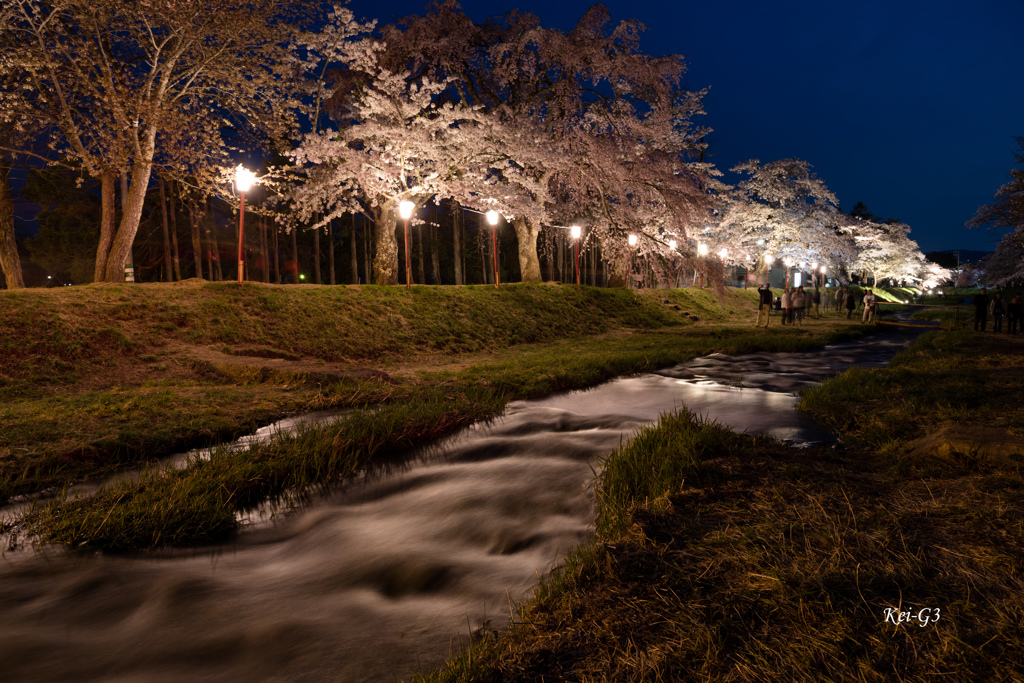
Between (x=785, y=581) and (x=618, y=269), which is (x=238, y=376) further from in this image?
(x=618, y=269)

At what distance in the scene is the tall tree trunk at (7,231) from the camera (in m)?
16.7

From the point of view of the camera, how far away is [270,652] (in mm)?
3119

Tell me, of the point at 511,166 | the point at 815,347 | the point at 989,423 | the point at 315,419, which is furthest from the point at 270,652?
the point at 511,166

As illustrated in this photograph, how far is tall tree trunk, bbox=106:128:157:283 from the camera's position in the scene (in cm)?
1580

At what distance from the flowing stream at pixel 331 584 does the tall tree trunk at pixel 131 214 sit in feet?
48.3

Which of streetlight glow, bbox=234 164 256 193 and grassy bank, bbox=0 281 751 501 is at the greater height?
streetlight glow, bbox=234 164 256 193

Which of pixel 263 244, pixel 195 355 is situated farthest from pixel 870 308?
pixel 263 244

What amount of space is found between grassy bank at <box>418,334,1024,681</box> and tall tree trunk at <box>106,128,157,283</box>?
1737 centimetres

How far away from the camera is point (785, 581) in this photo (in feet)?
8.61

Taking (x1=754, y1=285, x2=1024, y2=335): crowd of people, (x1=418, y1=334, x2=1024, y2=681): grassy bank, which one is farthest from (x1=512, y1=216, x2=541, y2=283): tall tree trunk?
(x1=418, y1=334, x2=1024, y2=681): grassy bank

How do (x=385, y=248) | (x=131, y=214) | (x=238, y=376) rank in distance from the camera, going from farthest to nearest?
(x=385, y=248), (x=131, y=214), (x=238, y=376)

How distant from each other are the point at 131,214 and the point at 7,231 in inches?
185

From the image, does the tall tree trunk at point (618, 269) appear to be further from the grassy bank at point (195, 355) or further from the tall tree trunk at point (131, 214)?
the tall tree trunk at point (131, 214)

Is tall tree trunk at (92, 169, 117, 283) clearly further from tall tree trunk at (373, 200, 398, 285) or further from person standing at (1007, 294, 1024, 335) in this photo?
person standing at (1007, 294, 1024, 335)
